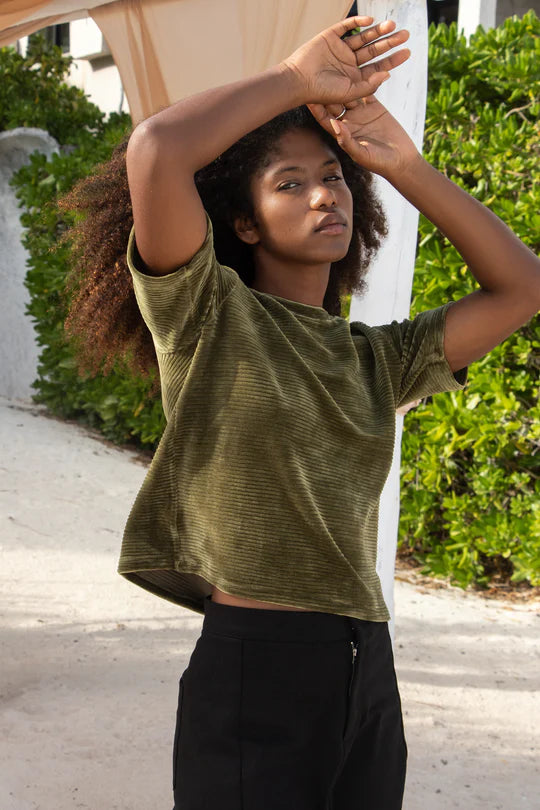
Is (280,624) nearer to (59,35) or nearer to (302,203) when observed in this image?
(302,203)

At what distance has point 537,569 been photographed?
4.71 meters

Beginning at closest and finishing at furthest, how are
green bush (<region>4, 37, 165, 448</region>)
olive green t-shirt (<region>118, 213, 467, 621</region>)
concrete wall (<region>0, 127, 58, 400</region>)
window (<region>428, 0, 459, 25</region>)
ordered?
olive green t-shirt (<region>118, 213, 467, 621</region>)
green bush (<region>4, 37, 165, 448</region>)
concrete wall (<region>0, 127, 58, 400</region>)
window (<region>428, 0, 459, 25</region>)

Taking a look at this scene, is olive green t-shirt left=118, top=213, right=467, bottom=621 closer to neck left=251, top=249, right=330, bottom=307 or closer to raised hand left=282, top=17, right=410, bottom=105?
neck left=251, top=249, right=330, bottom=307

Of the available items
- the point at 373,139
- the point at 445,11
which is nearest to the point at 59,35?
the point at 445,11

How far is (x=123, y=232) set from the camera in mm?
1861

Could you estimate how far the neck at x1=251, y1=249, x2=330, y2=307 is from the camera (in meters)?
1.83

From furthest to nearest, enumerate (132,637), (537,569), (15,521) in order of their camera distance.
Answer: (15,521), (537,569), (132,637)

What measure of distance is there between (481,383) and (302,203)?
3.16 meters

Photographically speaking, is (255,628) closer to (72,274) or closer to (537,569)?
(72,274)

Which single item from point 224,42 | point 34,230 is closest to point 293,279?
point 224,42

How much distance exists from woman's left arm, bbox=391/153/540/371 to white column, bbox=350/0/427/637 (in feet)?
2.98

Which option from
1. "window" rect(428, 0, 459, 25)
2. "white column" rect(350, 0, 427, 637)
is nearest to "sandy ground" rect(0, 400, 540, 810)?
"white column" rect(350, 0, 427, 637)

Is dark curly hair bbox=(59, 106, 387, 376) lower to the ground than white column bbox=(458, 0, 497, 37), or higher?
lower

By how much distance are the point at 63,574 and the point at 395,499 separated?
2390 mm
